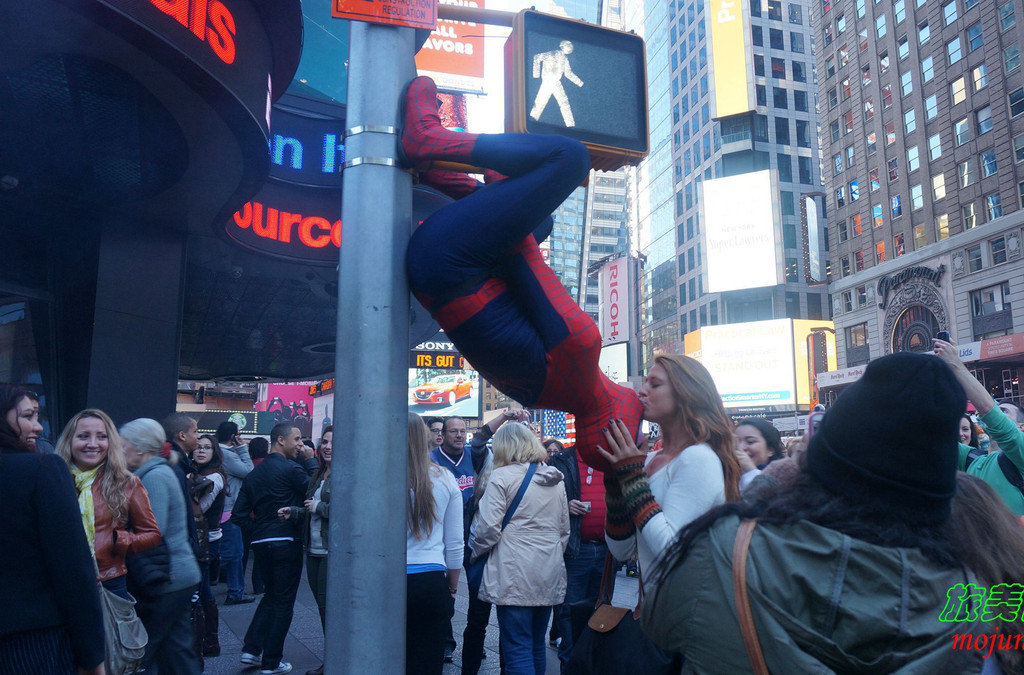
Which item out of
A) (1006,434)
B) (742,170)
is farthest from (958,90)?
(1006,434)

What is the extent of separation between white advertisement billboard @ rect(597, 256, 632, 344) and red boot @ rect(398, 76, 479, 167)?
143 ft

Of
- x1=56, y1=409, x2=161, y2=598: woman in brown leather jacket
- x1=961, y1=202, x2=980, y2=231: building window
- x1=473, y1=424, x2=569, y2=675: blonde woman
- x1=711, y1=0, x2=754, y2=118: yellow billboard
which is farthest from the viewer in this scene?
x1=711, y1=0, x2=754, y2=118: yellow billboard

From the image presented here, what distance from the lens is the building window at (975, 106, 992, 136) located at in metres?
40.2

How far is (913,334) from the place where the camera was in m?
45.8

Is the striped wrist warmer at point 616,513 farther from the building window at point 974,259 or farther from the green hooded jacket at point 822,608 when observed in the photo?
the building window at point 974,259

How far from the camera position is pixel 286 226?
11.1 meters

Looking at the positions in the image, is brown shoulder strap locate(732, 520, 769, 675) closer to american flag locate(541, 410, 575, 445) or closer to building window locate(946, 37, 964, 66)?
american flag locate(541, 410, 575, 445)

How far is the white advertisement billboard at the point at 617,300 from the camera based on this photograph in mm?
47406

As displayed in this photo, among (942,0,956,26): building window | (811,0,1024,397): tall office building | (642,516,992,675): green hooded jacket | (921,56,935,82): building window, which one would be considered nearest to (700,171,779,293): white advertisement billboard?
(811,0,1024,397): tall office building

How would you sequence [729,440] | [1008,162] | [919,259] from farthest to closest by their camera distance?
[919,259]
[1008,162]
[729,440]

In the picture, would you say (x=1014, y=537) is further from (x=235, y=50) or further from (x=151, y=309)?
Answer: (x=151, y=309)

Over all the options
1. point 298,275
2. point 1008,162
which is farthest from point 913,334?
point 298,275

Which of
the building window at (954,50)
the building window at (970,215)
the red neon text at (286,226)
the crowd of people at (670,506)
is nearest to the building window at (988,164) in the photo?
the building window at (970,215)

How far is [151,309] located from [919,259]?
4663 centimetres
